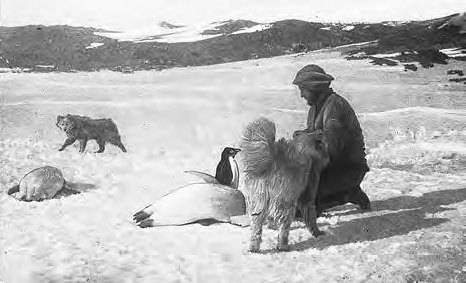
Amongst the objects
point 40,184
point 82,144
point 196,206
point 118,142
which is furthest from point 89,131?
point 196,206

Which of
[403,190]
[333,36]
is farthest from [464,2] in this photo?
[403,190]

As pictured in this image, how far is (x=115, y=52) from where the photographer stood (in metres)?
5.63

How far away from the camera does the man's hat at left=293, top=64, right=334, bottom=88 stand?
466cm

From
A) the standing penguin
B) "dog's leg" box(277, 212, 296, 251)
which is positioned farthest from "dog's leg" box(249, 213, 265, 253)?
the standing penguin

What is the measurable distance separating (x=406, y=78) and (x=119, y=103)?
8.43 ft

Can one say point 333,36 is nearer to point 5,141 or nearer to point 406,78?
point 406,78

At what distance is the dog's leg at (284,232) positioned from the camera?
4.30 meters

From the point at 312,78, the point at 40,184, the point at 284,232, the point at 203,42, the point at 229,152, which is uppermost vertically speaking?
the point at 203,42

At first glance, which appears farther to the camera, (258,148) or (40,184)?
(40,184)

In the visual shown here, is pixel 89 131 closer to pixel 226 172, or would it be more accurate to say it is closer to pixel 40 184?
pixel 40 184

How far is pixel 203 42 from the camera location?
5613mm

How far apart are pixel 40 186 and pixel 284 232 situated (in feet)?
6.95

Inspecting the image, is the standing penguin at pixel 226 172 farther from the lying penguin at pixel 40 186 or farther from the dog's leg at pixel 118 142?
the lying penguin at pixel 40 186

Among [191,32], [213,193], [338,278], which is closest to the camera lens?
[338,278]
